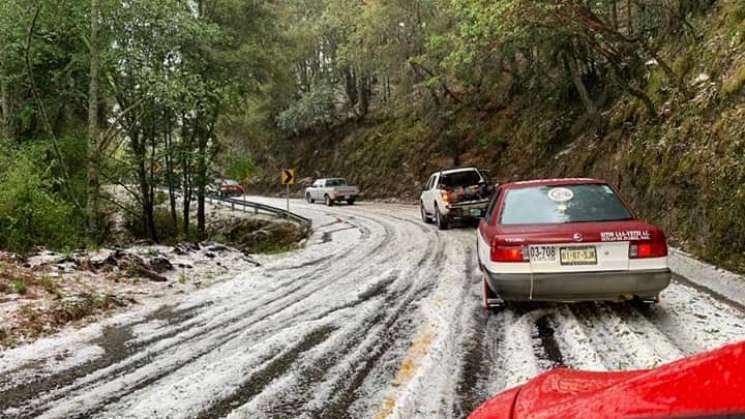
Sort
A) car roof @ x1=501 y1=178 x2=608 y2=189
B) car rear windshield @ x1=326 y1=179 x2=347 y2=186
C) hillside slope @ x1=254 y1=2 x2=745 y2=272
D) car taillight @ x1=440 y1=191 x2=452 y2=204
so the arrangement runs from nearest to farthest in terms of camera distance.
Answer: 1. car roof @ x1=501 y1=178 x2=608 y2=189
2. hillside slope @ x1=254 y1=2 x2=745 y2=272
3. car taillight @ x1=440 y1=191 x2=452 y2=204
4. car rear windshield @ x1=326 y1=179 x2=347 y2=186

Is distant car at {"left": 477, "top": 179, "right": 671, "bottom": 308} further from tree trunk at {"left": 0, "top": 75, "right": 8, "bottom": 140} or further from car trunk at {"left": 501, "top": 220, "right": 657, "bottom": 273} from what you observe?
tree trunk at {"left": 0, "top": 75, "right": 8, "bottom": 140}

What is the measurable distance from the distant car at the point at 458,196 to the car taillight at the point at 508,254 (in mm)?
9455

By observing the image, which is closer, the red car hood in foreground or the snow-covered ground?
the red car hood in foreground

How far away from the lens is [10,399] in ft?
11.8

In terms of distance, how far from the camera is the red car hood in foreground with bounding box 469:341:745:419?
1057mm

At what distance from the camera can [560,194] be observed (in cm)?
557

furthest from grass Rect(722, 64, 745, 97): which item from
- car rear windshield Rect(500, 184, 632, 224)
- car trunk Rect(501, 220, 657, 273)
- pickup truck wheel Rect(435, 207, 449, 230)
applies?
pickup truck wheel Rect(435, 207, 449, 230)

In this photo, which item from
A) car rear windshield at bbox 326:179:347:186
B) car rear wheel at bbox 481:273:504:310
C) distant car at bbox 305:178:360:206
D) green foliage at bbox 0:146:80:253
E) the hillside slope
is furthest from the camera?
car rear windshield at bbox 326:179:347:186

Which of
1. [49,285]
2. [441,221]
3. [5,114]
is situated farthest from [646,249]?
[5,114]

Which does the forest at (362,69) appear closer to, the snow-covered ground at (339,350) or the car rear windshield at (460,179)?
the car rear windshield at (460,179)

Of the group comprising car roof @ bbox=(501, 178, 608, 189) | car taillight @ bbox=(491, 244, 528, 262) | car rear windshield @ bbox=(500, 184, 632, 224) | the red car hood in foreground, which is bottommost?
car taillight @ bbox=(491, 244, 528, 262)

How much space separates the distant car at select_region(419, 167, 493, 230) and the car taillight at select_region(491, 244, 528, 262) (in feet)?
31.0

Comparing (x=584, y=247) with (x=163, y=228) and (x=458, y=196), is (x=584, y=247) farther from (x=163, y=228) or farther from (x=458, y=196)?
(x=163, y=228)

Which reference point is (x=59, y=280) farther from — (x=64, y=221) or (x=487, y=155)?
(x=487, y=155)
